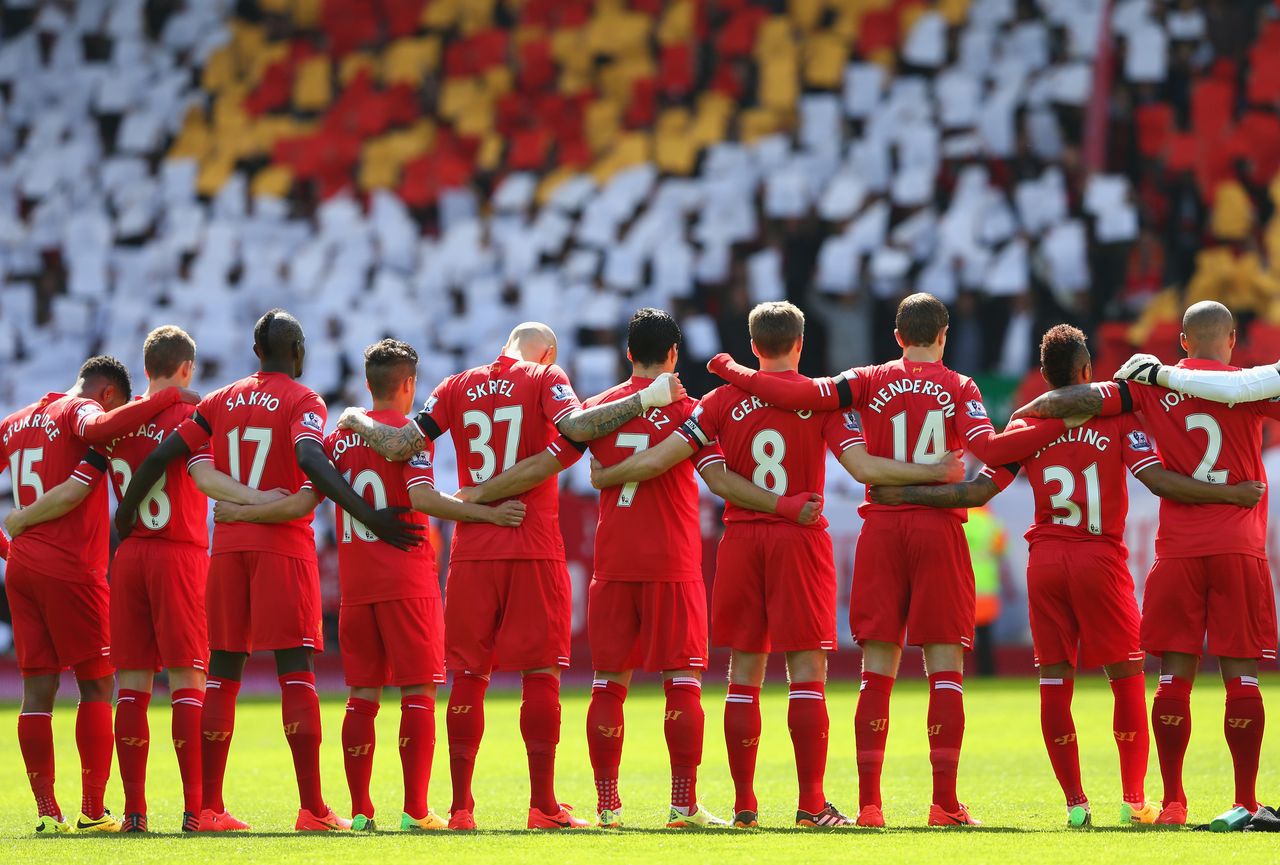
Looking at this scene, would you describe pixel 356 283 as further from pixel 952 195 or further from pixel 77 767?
pixel 77 767

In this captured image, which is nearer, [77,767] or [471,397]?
[471,397]

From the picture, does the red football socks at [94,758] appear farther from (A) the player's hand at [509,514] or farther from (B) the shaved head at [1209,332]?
(B) the shaved head at [1209,332]

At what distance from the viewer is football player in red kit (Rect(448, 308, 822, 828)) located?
23.6ft

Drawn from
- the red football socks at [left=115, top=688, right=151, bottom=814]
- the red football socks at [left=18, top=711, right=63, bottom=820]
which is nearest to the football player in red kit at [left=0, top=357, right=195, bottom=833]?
the red football socks at [left=18, top=711, right=63, bottom=820]

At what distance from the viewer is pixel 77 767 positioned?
10359mm

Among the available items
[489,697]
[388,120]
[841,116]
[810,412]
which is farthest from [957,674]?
[388,120]

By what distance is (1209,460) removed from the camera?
712 cm

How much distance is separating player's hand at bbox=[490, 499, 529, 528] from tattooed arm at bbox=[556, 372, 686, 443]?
389 millimetres

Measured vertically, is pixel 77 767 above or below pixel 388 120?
below

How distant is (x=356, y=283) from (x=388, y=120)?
2.94 meters

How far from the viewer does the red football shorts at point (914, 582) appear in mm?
7133

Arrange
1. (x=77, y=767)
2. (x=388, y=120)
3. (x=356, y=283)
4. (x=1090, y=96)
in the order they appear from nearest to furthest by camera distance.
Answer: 1. (x=77, y=767)
2. (x=1090, y=96)
3. (x=356, y=283)
4. (x=388, y=120)

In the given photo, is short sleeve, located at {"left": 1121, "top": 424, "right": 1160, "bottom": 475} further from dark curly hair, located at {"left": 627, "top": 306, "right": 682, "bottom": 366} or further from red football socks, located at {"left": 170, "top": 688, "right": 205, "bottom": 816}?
red football socks, located at {"left": 170, "top": 688, "right": 205, "bottom": 816}

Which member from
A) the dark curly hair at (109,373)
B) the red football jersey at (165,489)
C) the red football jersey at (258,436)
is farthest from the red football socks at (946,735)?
the dark curly hair at (109,373)
